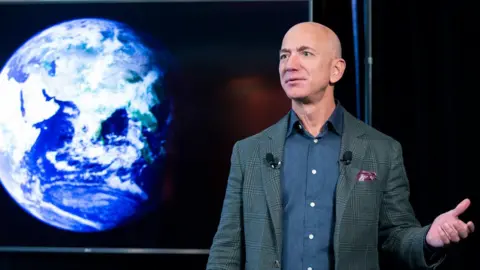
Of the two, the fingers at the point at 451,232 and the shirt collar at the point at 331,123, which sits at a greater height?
the shirt collar at the point at 331,123

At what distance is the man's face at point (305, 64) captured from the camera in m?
2.26

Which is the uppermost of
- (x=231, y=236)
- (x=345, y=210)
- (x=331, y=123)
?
(x=331, y=123)

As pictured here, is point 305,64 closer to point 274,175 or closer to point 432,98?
point 274,175

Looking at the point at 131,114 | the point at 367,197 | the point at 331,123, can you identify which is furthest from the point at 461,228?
the point at 131,114

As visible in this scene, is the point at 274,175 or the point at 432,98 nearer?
the point at 274,175

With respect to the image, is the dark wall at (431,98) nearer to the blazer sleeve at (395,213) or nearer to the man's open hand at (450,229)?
the blazer sleeve at (395,213)

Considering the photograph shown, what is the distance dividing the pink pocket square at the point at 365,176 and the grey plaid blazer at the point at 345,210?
11 millimetres

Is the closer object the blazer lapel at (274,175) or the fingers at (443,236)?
the fingers at (443,236)

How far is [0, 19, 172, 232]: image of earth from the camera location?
3.41 m

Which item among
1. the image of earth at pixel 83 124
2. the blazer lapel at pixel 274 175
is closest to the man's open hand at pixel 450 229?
the blazer lapel at pixel 274 175

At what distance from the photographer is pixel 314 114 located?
229cm

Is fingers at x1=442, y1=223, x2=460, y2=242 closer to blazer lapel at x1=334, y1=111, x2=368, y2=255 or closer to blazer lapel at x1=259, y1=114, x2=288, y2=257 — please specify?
blazer lapel at x1=334, y1=111, x2=368, y2=255

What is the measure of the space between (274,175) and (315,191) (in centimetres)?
15

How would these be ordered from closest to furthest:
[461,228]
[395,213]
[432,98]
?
[461,228], [395,213], [432,98]
